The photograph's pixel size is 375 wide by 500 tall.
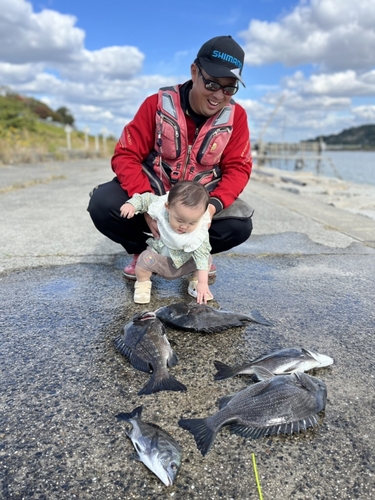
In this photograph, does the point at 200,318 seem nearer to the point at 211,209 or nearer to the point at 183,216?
the point at 183,216

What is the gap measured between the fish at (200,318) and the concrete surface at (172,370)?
64mm

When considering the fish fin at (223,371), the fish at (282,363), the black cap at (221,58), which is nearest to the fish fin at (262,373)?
the fish at (282,363)

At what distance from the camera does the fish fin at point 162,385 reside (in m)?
2.16

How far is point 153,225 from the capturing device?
347 cm

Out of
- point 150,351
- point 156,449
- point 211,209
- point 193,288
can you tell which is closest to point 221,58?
point 211,209

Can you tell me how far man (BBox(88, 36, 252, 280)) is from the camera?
352 cm

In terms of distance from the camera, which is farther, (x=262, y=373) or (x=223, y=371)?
(x=223, y=371)

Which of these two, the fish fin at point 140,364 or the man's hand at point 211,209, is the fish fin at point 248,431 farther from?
the man's hand at point 211,209

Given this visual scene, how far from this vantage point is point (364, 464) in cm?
174

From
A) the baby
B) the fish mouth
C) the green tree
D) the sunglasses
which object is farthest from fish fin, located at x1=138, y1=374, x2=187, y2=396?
the green tree

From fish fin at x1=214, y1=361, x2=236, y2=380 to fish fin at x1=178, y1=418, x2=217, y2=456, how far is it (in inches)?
16.5

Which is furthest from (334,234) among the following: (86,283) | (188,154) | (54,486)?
(54,486)

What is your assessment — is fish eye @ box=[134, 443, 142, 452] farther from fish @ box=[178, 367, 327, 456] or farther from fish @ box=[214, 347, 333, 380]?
fish @ box=[214, 347, 333, 380]

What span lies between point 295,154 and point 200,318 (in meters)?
51.7
